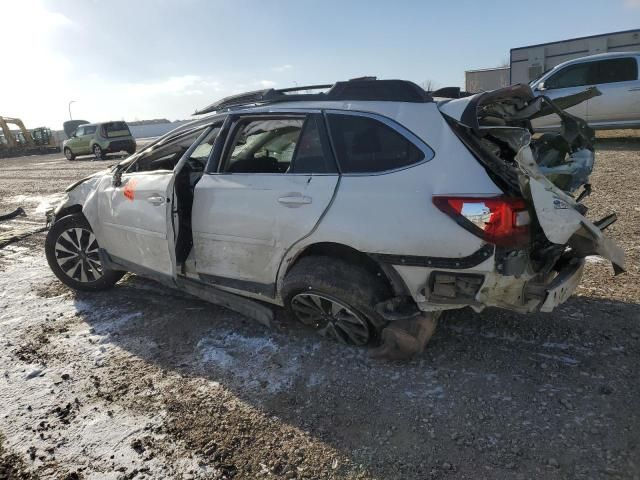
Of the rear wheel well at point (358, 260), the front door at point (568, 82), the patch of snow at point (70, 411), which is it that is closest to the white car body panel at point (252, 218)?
the rear wheel well at point (358, 260)

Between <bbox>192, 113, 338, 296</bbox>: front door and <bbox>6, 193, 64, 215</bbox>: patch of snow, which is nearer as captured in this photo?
<bbox>192, 113, 338, 296</bbox>: front door

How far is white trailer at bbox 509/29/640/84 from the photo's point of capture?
15.5 metres

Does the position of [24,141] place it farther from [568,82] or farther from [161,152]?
[161,152]

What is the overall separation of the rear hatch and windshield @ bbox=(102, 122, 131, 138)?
20756mm

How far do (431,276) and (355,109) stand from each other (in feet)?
3.73

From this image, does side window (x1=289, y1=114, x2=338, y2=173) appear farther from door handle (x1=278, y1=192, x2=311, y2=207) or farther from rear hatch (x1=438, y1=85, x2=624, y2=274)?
rear hatch (x1=438, y1=85, x2=624, y2=274)

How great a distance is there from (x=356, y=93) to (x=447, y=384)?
1.90 m

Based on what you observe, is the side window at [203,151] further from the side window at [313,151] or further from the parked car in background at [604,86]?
the parked car in background at [604,86]

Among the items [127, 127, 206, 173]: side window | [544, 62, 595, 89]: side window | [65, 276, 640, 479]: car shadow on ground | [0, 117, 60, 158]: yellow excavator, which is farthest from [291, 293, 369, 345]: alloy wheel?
[0, 117, 60, 158]: yellow excavator

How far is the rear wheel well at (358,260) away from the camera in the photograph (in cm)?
272

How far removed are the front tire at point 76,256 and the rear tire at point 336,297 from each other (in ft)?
7.26

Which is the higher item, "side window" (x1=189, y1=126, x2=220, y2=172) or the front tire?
"side window" (x1=189, y1=126, x2=220, y2=172)

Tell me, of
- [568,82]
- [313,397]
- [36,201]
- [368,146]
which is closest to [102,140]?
[36,201]

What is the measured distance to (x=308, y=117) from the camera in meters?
3.06
